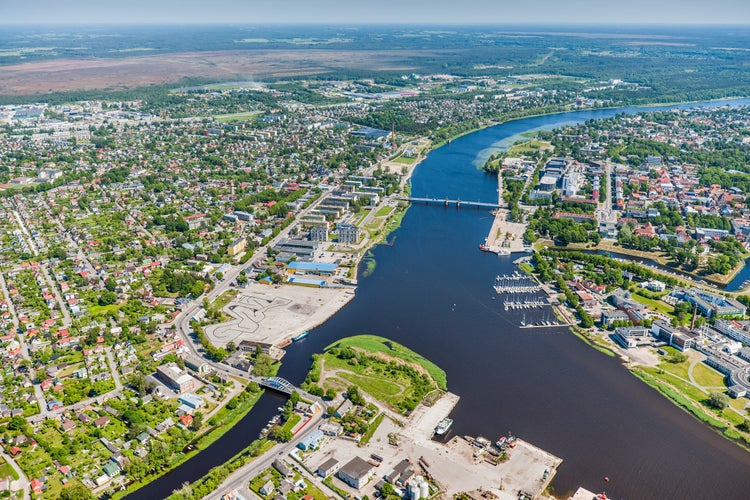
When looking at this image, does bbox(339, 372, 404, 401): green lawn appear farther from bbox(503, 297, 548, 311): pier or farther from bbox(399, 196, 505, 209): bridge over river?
bbox(399, 196, 505, 209): bridge over river

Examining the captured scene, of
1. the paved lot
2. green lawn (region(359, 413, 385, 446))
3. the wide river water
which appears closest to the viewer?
the wide river water

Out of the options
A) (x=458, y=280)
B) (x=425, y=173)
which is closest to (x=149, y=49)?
(x=425, y=173)

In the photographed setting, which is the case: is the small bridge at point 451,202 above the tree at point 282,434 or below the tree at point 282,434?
above

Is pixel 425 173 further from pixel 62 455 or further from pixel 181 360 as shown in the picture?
pixel 62 455

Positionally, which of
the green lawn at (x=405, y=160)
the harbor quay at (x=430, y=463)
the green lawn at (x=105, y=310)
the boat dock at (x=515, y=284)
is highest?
the green lawn at (x=405, y=160)

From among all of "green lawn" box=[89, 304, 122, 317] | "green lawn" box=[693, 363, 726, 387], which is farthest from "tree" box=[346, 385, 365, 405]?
"green lawn" box=[89, 304, 122, 317]

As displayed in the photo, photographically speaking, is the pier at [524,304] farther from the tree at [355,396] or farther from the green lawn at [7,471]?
the green lawn at [7,471]

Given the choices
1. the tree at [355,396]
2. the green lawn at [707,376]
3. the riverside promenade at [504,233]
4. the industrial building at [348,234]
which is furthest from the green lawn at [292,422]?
the riverside promenade at [504,233]
